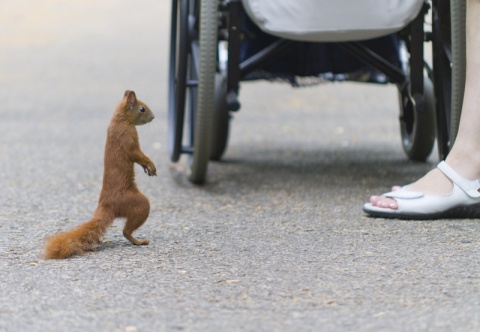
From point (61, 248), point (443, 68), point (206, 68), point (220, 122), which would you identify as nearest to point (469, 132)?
point (443, 68)

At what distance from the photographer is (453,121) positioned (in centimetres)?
292

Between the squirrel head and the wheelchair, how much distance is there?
65cm

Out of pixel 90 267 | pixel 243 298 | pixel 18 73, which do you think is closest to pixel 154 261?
pixel 90 267

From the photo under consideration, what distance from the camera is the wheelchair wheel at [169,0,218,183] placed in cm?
307

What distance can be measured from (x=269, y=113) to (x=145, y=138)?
4.08 feet

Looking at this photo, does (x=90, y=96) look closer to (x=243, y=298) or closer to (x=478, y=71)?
(x=478, y=71)

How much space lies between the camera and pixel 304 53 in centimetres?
382

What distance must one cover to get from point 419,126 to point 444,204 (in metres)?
1.05

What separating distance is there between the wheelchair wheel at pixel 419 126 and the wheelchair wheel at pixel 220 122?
27.9 inches

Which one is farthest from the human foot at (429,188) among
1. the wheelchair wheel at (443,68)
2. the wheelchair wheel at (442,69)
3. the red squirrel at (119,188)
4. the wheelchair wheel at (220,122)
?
the wheelchair wheel at (220,122)

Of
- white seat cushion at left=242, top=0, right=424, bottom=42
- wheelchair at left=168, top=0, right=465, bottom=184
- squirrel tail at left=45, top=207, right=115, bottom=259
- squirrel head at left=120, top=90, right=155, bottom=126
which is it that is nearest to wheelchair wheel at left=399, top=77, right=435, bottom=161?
wheelchair at left=168, top=0, right=465, bottom=184

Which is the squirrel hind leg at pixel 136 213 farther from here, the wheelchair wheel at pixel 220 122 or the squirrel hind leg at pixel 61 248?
the wheelchair wheel at pixel 220 122

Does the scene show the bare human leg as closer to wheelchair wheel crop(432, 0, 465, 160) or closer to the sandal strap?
the sandal strap

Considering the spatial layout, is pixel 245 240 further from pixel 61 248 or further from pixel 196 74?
pixel 196 74
